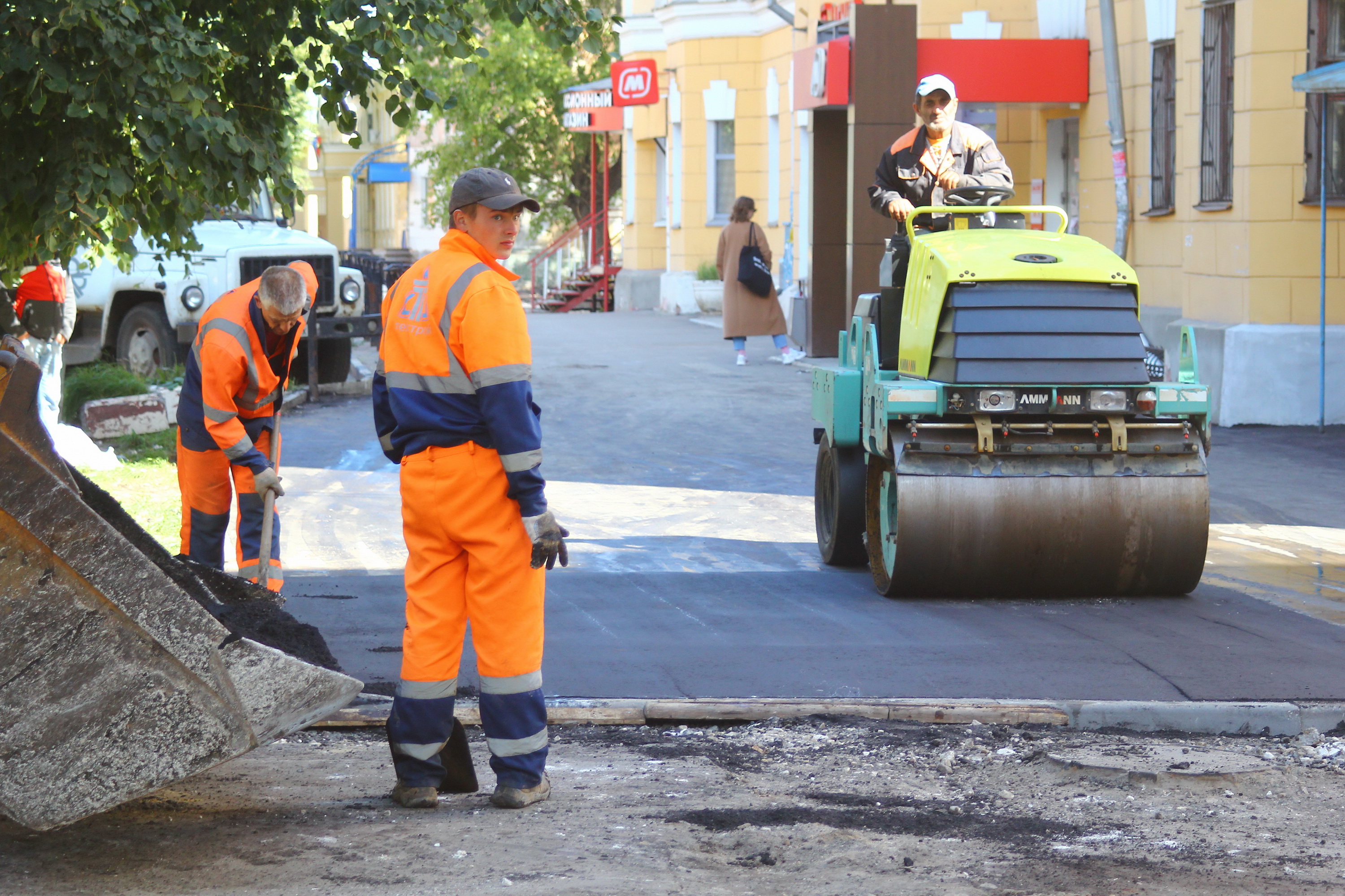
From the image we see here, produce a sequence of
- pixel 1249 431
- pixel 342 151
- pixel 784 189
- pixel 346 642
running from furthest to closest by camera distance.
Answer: pixel 342 151
pixel 784 189
pixel 1249 431
pixel 346 642

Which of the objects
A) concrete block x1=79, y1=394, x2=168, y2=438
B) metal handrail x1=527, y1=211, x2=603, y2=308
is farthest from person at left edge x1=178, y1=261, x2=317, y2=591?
metal handrail x1=527, y1=211, x2=603, y2=308

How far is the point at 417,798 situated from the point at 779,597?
342cm

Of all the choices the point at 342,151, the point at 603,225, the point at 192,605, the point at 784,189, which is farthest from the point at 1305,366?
the point at 342,151

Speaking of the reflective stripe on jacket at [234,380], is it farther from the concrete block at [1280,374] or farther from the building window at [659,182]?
the building window at [659,182]

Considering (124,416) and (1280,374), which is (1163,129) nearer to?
(1280,374)

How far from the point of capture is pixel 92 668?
4.00 metres

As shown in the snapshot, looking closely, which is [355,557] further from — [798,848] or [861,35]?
[861,35]

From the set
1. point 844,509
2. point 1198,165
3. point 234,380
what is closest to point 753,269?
point 1198,165

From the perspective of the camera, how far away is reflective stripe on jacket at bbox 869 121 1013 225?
810 centimetres

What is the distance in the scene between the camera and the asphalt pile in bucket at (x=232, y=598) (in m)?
5.20

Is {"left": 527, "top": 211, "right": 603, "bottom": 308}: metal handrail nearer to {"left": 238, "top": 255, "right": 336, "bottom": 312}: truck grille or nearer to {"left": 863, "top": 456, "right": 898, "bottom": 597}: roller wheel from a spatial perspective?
{"left": 238, "top": 255, "right": 336, "bottom": 312}: truck grille

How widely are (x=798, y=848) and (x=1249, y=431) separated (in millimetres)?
10170

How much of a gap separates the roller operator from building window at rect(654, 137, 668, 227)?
24835 millimetres

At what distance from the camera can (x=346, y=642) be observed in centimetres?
687
